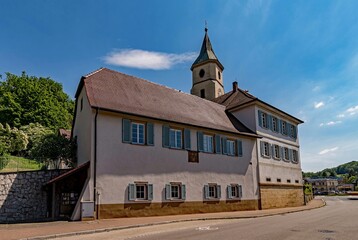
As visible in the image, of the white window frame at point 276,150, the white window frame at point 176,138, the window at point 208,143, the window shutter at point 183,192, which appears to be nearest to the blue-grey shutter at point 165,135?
the white window frame at point 176,138

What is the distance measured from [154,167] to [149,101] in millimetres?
4840

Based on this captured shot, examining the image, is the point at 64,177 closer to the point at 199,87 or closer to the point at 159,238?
the point at 159,238

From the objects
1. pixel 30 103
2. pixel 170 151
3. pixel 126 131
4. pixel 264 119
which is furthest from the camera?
pixel 30 103

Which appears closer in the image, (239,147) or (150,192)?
(150,192)

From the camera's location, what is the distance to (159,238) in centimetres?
1004

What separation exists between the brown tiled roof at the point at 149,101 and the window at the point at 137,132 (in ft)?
2.02

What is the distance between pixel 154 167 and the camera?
60.6ft

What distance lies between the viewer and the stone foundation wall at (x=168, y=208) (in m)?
16.2

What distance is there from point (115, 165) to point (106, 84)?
5757mm

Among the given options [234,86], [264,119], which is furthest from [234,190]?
[234,86]

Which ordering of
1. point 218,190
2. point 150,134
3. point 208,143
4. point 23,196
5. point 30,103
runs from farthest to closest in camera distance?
point 30,103
point 208,143
point 218,190
point 150,134
point 23,196

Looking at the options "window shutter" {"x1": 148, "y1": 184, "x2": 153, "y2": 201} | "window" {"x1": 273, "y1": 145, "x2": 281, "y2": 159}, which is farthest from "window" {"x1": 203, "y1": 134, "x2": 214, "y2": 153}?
"window" {"x1": 273, "y1": 145, "x2": 281, "y2": 159}

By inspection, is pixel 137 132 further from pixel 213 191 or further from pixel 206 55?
pixel 206 55

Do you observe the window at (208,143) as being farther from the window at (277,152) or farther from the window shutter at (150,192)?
the window at (277,152)
